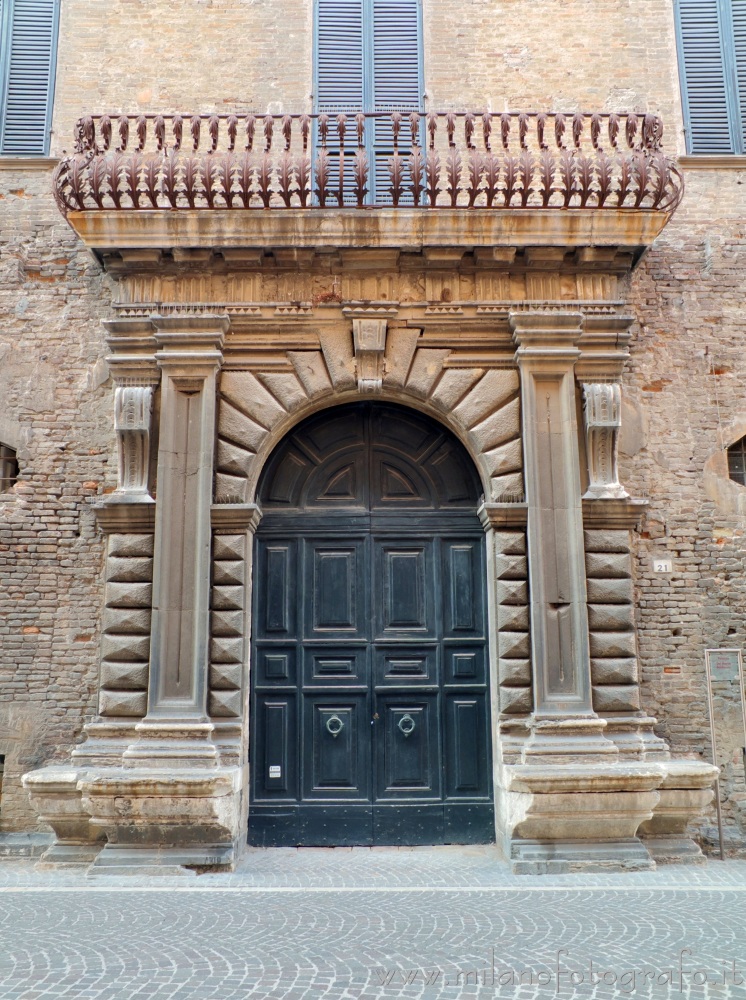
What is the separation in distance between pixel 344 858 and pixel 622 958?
10.1 ft

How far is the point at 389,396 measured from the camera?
8250mm

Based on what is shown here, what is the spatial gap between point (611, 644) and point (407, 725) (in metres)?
1.95

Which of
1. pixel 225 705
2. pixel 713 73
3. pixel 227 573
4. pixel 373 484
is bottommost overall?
pixel 225 705

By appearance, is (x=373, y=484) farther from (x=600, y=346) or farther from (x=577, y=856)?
(x=577, y=856)

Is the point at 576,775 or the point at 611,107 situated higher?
the point at 611,107

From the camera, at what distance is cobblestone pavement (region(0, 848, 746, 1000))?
460cm

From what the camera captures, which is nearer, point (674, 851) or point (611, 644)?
point (674, 851)

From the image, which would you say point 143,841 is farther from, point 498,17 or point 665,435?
point 498,17

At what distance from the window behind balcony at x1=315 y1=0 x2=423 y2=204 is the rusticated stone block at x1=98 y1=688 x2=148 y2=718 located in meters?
5.28

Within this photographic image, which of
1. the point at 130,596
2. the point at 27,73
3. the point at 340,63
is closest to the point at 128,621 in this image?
the point at 130,596

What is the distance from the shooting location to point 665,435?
8.48 m

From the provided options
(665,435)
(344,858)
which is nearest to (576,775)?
(344,858)

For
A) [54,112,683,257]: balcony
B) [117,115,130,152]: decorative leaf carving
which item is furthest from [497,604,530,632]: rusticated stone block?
[117,115,130,152]: decorative leaf carving

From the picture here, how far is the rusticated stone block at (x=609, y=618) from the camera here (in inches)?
307
